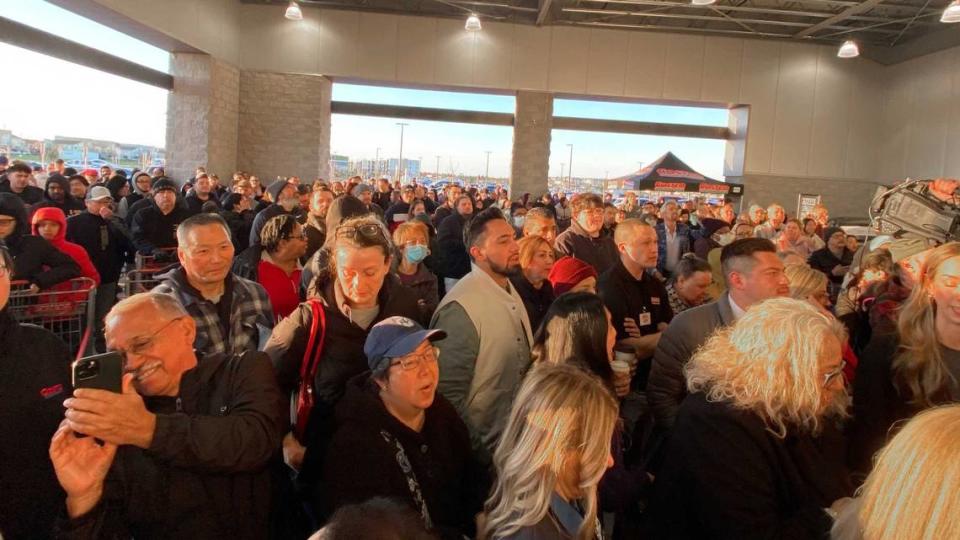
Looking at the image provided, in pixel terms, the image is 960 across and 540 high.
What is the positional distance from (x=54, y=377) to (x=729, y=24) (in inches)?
810

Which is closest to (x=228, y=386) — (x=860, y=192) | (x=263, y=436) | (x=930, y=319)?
(x=263, y=436)

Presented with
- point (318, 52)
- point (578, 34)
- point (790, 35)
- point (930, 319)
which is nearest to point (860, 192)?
point (790, 35)

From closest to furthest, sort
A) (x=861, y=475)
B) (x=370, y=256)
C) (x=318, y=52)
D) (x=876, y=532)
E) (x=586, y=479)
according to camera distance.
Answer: (x=876, y=532) < (x=586, y=479) < (x=861, y=475) < (x=370, y=256) < (x=318, y=52)

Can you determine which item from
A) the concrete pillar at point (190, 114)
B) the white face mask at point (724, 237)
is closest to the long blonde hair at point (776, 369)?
the white face mask at point (724, 237)

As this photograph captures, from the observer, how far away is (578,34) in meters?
18.9

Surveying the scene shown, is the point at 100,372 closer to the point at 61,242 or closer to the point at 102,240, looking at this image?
the point at 61,242

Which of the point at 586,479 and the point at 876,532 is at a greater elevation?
the point at 876,532

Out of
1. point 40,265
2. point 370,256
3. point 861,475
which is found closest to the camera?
point 861,475

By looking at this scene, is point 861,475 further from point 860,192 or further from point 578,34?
point 860,192

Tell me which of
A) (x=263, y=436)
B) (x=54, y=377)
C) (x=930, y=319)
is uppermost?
(x=930, y=319)

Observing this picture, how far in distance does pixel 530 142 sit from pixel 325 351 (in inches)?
675

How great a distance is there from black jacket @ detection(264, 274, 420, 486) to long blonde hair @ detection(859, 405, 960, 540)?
1755 millimetres

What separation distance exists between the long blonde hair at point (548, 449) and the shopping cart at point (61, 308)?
382cm

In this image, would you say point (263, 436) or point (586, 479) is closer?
point (586, 479)
